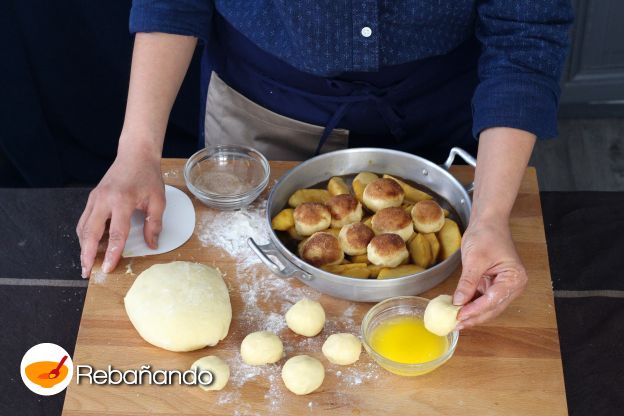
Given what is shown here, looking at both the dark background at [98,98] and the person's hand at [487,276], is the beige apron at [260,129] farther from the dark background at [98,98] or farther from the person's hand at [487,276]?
the dark background at [98,98]

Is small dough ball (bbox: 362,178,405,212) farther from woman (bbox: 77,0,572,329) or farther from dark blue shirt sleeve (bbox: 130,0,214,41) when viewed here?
dark blue shirt sleeve (bbox: 130,0,214,41)

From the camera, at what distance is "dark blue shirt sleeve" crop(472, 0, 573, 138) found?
130cm

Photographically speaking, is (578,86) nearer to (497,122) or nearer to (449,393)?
(497,122)

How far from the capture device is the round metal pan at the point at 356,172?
121 centimetres

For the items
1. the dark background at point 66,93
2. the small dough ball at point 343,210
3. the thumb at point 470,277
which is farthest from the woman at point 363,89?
the dark background at point 66,93

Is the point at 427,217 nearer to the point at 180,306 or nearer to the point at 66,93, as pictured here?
the point at 180,306

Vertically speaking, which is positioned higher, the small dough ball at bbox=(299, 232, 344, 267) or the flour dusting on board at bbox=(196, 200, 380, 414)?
the small dough ball at bbox=(299, 232, 344, 267)

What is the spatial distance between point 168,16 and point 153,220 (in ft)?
1.40

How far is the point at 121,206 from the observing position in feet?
4.40

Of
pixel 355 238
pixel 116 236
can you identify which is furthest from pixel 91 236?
pixel 355 238

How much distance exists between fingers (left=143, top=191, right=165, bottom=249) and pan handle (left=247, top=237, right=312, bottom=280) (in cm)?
19

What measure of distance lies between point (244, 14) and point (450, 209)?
0.57 meters

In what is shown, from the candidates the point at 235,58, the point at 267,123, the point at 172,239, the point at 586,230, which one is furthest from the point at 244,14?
the point at 586,230

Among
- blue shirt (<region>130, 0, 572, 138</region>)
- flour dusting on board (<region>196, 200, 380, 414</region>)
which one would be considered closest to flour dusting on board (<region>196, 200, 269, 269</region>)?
flour dusting on board (<region>196, 200, 380, 414</region>)
